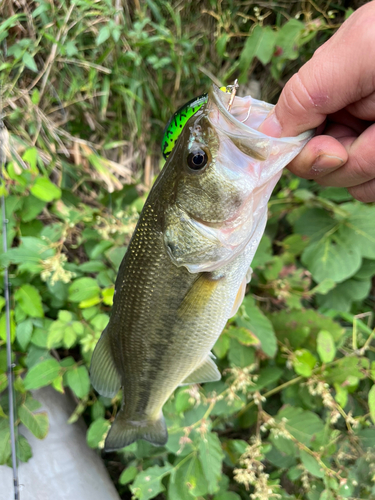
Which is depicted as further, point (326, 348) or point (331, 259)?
point (331, 259)

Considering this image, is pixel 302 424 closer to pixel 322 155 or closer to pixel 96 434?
pixel 96 434

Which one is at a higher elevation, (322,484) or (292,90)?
(292,90)

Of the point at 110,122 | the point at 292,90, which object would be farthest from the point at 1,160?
the point at 292,90

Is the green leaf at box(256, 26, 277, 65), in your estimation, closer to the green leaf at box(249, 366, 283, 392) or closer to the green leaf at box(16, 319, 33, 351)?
the green leaf at box(249, 366, 283, 392)

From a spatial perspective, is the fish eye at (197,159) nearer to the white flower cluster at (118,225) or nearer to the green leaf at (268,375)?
the white flower cluster at (118,225)

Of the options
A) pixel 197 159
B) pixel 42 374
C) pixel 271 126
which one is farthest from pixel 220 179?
pixel 42 374

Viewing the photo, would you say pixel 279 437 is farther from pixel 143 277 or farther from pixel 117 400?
pixel 143 277

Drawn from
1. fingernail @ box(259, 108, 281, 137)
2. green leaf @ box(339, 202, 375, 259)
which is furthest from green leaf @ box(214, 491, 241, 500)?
fingernail @ box(259, 108, 281, 137)
